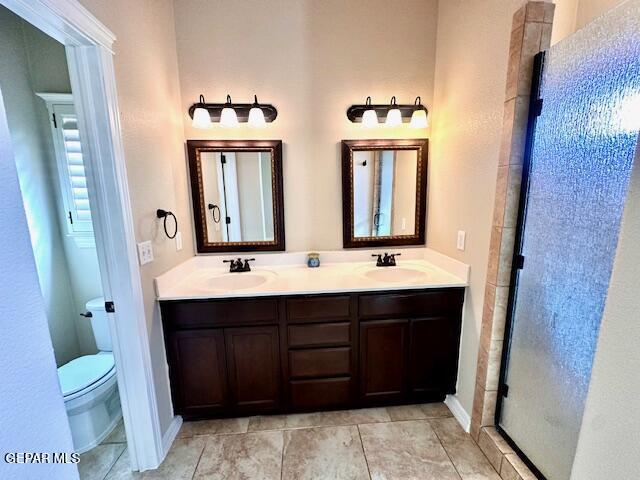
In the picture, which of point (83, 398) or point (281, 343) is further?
point (281, 343)

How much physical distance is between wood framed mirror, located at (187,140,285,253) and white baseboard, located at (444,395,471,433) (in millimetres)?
1661

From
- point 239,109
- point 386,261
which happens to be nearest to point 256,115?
point 239,109

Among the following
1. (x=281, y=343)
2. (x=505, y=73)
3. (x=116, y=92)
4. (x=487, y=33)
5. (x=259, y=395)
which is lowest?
(x=259, y=395)

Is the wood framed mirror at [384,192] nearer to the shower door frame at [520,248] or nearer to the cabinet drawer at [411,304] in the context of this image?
the cabinet drawer at [411,304]

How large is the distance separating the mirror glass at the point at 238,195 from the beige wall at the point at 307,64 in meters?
0.15

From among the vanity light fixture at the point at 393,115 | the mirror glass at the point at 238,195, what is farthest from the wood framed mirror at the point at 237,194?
the vanity light fixture at the point at 393,115

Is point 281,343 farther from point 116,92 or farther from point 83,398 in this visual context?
point 116,92

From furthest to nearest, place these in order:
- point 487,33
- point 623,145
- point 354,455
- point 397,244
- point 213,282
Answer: point 397,244
point 213,282
point 354,455
point 487,33
point 623,145

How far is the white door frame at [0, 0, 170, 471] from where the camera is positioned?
1.16 m

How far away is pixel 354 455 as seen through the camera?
1647mm

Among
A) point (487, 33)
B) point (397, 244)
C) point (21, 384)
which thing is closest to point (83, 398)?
point (21, 384)

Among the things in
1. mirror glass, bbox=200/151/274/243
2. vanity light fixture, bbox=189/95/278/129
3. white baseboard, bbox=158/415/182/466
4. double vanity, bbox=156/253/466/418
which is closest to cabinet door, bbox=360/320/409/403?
double vanity, bbox=156/253/466/418

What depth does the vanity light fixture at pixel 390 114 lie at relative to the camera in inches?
81.0

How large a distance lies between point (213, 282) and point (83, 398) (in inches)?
37.4
